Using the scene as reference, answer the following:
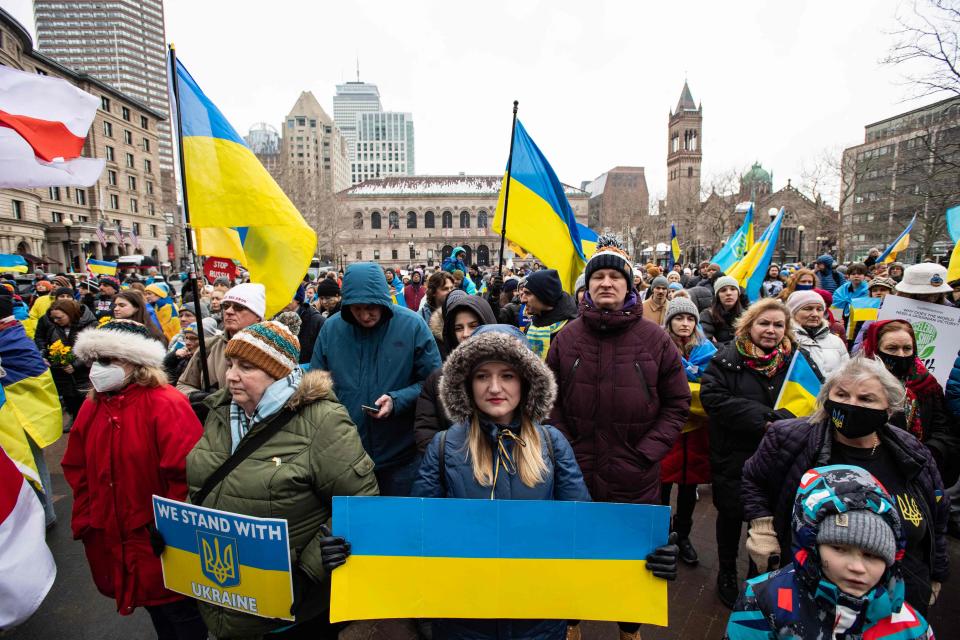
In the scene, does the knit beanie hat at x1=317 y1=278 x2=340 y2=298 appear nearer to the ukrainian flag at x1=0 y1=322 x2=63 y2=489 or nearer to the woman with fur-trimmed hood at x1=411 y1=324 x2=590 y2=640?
the ukrainian flag at x1=0 y1=322 x2=63 y2=489

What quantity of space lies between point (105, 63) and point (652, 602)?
16943cm

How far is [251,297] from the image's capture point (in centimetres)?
361

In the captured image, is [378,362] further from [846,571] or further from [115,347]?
[846,571]

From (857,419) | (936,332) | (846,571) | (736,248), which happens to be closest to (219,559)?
(846,571)

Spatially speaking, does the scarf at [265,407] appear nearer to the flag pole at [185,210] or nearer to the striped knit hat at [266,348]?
the striped knit hat at [266,348]

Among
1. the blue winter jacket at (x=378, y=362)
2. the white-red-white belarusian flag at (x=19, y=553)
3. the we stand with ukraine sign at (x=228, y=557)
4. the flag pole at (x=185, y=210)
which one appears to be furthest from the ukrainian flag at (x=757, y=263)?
the white-red-white belarusian flag at (x=19, y=553)

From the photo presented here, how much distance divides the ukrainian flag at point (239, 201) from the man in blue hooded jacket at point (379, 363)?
586 mm

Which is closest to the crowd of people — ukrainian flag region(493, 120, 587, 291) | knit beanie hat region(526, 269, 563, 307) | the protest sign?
the protest sign

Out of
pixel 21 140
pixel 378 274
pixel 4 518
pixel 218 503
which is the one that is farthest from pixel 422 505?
pixel 21 140

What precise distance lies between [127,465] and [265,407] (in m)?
0.88

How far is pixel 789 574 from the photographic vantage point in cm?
178

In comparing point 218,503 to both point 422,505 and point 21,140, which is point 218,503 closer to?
point 422,505

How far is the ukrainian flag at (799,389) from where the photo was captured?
3.00 meters

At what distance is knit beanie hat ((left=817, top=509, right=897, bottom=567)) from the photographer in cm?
156
